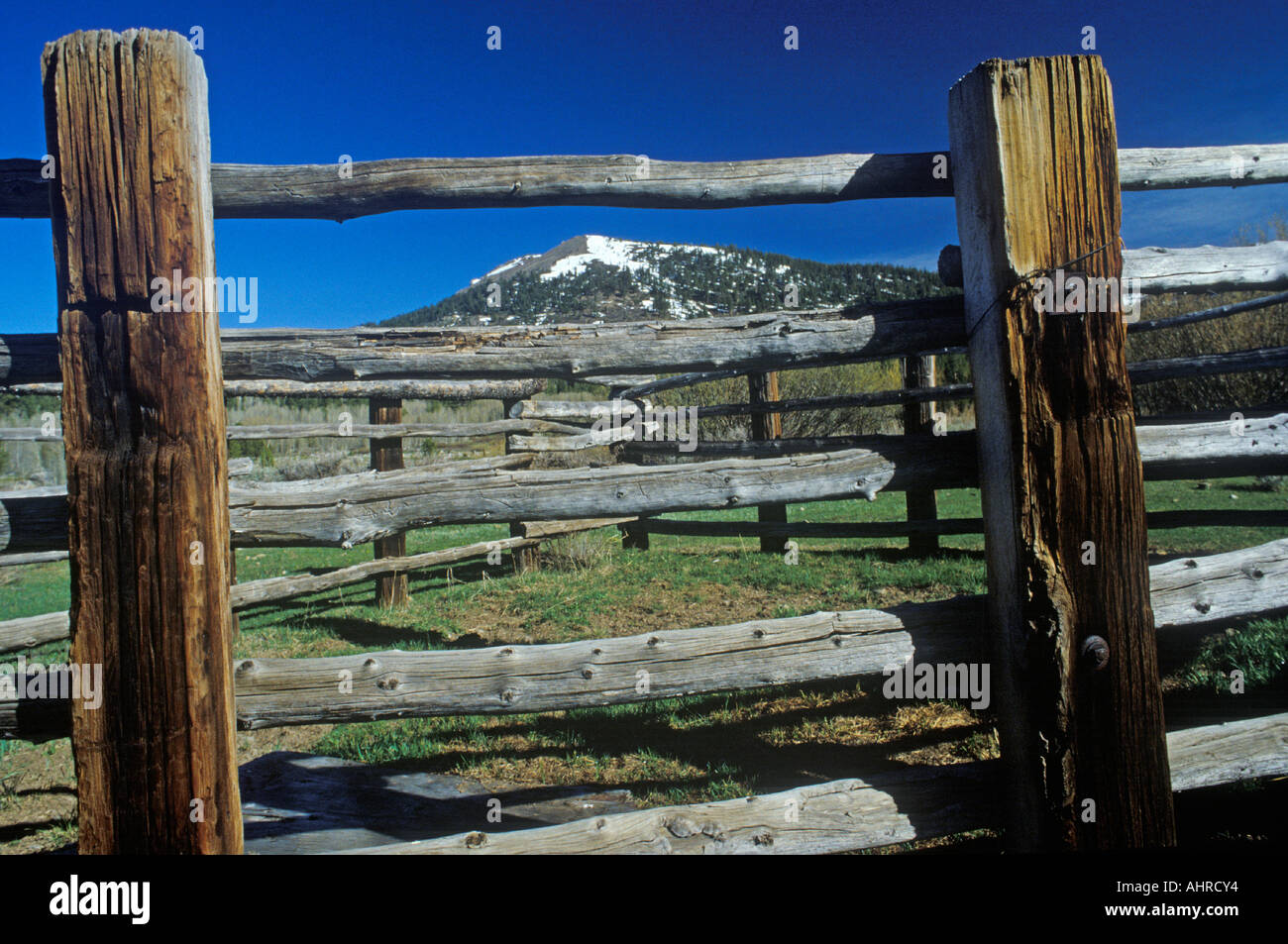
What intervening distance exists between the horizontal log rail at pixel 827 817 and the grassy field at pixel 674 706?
1.74 feet

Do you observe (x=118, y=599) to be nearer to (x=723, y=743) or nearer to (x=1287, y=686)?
(x=723, y=743)

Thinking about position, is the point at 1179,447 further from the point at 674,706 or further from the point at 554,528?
the point at 554,528

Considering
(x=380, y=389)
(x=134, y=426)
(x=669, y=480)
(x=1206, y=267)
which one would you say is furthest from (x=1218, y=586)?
(x=380, y=389)

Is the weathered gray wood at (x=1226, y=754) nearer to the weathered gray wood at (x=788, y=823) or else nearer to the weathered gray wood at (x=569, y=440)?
the weathered gray wood at (x=788, y=823)

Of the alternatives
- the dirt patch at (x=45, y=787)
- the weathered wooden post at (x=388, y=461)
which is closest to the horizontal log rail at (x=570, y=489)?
the dirt patch at (x=45, y=787)

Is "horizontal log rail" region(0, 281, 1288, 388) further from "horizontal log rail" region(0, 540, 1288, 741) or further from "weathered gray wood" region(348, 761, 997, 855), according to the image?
"weathered gray wood" region(348, 761, 997, 855)

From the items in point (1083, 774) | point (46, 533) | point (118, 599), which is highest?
point (46, 533)

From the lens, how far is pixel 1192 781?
209cm

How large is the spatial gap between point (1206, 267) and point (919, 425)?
15.0 ft

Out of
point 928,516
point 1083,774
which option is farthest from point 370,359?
point 928,516

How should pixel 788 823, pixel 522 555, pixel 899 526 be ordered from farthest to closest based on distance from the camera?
pixel 522 555 < pixel 899 526 < pixel 788 823

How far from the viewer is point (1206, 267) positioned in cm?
234

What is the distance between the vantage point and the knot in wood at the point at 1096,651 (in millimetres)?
1780
